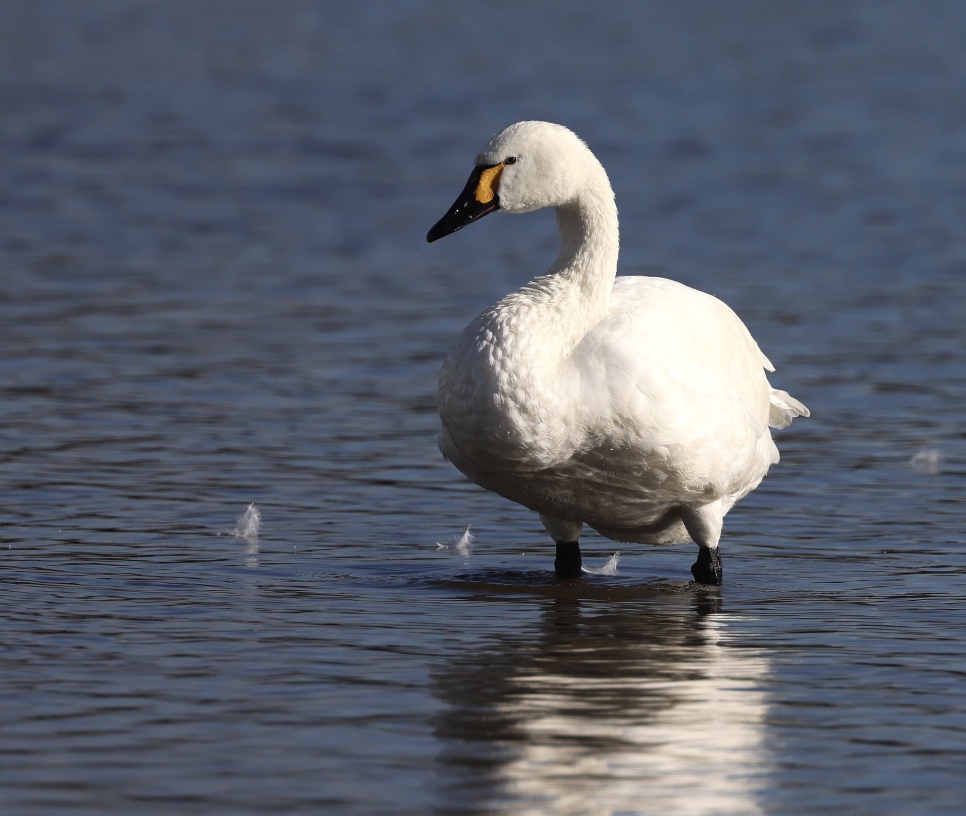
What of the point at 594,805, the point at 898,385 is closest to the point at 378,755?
the point at 594,805

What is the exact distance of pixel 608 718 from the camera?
5.69 m

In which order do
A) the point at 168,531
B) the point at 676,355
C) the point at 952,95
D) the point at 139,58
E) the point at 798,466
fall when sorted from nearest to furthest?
1. the point at 676,355
2. the point at 168,531
3. the point at 798,466
4. the point at 952,95
5. the point at 139,58

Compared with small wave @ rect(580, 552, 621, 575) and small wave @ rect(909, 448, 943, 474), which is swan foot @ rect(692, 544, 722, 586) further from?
small wave @ rect(909, 448, 943, 474)

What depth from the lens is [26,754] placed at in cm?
521

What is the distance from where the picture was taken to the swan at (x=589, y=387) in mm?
6816

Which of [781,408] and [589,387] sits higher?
[589,387]

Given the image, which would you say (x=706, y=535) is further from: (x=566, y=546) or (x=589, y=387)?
(x=589, y=387)

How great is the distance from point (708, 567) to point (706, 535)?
150 mm

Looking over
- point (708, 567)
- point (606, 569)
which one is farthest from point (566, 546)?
point (708, 567)

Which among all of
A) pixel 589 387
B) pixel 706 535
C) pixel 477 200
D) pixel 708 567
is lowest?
pixel 708 567

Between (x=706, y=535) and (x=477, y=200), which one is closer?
(x=477, y=200)

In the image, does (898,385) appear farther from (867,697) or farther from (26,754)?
(26,754)

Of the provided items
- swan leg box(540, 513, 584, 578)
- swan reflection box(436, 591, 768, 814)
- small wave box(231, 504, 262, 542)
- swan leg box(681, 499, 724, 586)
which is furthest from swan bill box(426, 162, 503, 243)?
small wave box(231, 504, 262, 542)

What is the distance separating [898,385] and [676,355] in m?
4.48
